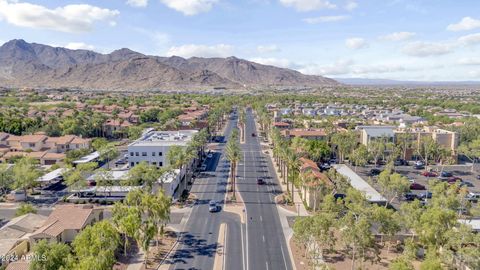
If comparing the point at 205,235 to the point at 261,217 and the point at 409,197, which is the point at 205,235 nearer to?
the point at 261,217

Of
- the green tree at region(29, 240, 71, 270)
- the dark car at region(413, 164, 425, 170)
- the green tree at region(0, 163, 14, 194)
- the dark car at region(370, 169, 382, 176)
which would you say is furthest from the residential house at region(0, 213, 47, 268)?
the dark car at region(413, 164, 425, 170)

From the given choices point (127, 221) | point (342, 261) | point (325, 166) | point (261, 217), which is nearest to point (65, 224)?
point (127, 221)

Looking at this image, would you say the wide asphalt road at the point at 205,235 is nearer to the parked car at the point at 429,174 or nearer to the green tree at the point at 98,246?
the green tree at the point at 98,246

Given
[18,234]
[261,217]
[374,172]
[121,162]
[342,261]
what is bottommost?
[342,261]

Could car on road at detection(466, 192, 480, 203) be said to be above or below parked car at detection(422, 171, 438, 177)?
below

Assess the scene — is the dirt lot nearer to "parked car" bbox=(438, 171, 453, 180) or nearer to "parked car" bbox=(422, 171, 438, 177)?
"parked car" bbox=(438, 171, 453, 180)

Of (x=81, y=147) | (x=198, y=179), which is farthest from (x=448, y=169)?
(x=81, y=147)
